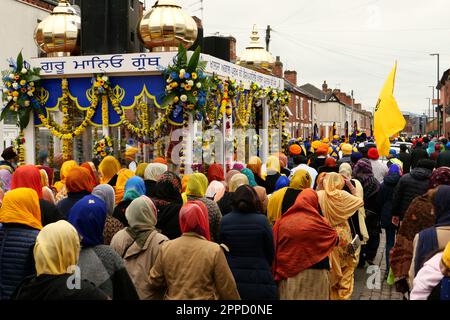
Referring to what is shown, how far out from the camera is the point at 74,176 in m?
7.05

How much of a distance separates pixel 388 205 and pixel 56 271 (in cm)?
717

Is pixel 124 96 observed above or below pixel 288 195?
above

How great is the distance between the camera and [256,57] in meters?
22.6

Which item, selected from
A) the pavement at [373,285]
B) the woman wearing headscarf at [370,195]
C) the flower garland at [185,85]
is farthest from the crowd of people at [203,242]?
the flower garland at [185,85]

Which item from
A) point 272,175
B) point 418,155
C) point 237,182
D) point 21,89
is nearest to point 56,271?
point 237,182

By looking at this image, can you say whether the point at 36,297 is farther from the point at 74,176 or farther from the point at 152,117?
the point at 152,117

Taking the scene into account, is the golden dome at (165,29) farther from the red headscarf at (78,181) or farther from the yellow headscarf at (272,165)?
the red headscarf at (78,181)

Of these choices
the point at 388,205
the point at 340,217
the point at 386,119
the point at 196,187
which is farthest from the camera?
the point at 386,119

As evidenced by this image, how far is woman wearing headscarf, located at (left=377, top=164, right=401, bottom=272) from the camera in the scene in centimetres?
979

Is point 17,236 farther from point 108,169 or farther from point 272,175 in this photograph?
point 272,175

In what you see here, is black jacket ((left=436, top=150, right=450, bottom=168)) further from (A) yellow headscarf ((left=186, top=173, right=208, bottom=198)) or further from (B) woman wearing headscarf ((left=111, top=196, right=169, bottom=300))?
(B) woman wearing headscarf ((left=111, top=196, right=169, bottom=300))

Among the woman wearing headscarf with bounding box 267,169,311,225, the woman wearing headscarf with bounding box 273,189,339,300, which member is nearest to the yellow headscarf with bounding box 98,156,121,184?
the woman wearing headscarf with bounding box 267,169,311,225
